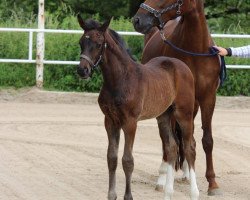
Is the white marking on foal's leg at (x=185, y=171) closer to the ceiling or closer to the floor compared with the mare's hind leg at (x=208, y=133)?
closer to the floor

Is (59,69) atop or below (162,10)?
below

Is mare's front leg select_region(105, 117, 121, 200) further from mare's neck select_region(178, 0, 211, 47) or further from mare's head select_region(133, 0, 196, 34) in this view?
mare's neck select_region(178, 0, 211, 47)

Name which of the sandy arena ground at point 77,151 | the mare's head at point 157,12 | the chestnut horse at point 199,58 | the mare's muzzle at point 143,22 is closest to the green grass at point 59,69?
the sandy arena ground at point 77,151

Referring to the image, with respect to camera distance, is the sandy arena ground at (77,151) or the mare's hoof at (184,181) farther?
the mare's hoof at (184,181)

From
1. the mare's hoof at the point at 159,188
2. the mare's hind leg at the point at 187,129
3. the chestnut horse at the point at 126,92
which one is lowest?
the mare's hoof at the point at 159,188

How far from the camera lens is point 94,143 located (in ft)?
39.0

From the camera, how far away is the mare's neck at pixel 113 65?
740 cm

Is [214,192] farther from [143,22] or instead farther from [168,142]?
[143,22]

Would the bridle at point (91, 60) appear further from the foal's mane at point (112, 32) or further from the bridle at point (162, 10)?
the bridle at point (162, 10)

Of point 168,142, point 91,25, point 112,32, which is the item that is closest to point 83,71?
point 91,25

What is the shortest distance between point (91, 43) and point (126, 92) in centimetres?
57

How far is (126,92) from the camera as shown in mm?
7375

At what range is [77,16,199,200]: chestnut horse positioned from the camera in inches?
281

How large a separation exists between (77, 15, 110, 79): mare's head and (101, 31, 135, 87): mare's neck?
0.63ft
